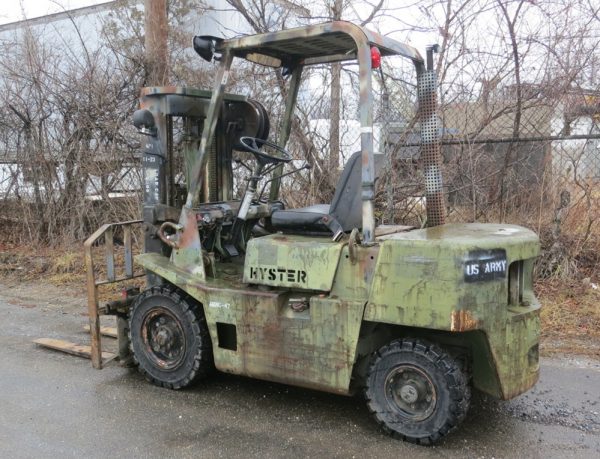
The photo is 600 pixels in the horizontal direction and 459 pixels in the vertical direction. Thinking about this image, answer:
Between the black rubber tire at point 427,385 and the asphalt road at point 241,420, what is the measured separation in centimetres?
12

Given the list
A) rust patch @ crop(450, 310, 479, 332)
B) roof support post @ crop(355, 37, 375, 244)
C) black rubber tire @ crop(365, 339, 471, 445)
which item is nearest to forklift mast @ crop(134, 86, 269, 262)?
roof support post @ crop(355, 37, 375, 244)

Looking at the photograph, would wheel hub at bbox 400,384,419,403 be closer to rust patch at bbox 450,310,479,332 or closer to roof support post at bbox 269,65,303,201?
rust patch at bbox 450,310,479,332

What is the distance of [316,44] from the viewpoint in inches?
176

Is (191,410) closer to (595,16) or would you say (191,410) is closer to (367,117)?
(367,117)

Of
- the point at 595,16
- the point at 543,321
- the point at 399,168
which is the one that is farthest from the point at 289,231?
the point at 595,16

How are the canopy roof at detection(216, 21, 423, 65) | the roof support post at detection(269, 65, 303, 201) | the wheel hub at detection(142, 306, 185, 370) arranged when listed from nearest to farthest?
the canopy roof at detection(216, 21, 423, 65) → the wheel hub at detection(142, 306, 185, 370) → the roof support post at detection(269, 65, 303, 201)

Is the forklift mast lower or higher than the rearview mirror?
lower

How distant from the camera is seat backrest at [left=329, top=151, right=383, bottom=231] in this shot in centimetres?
405

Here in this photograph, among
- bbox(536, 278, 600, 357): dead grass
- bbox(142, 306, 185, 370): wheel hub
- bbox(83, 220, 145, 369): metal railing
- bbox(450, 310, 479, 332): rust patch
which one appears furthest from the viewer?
bbox(536, 278, 600, 357): dead grass

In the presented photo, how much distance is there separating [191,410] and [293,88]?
9.33ft

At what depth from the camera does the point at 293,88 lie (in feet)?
17.3

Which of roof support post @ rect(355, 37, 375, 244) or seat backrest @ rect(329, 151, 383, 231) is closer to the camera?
roof support post @ rect(355, 37, 375, 244)

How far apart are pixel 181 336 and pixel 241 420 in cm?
89

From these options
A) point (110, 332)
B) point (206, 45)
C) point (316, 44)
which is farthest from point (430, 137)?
point (110, 332)
